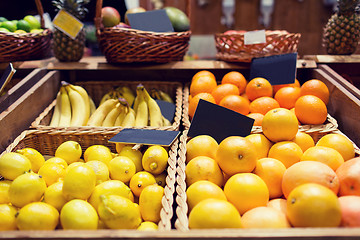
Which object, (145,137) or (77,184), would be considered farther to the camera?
(145,137)

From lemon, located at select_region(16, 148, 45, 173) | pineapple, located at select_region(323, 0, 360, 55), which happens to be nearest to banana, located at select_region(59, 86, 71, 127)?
lemon, located at select_region(16, 148, 45, 173)

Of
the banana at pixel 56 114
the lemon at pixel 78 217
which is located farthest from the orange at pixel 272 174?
the banana at pixel 56 114

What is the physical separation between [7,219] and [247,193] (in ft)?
2.33

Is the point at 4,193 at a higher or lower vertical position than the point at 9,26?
lower

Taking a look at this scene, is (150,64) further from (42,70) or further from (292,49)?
(292,49)

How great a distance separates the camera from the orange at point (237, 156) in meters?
0.92

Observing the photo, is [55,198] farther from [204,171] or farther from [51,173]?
[204,171]

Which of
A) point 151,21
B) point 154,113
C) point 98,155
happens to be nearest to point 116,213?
point 98,155

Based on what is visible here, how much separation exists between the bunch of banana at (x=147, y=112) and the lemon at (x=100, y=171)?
459 millimetres

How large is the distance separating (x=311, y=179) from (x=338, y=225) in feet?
0.49

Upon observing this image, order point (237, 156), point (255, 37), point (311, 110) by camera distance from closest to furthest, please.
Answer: point (237, 156) → point (311, 110) → point (255, 37)

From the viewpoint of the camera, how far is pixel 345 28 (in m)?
1.70

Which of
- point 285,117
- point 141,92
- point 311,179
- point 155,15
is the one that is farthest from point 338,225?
point 155,15

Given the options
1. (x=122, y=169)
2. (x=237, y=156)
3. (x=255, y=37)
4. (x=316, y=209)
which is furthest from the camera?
(x=255, y=37)
